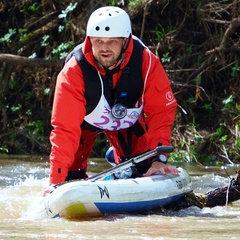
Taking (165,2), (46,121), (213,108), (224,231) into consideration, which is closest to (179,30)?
→ (165,2)

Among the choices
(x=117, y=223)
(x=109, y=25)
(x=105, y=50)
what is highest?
(x=109, y=25)

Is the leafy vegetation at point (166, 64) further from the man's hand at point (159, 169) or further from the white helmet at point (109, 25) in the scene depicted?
the white helmet at point (109, 25)

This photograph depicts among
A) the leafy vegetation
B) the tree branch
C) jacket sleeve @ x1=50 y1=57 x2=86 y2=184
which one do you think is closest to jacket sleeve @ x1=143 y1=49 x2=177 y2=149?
jacket sleeve @ x1=50 y1=57 x2=86 y2=184

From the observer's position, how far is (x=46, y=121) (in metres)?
11.6

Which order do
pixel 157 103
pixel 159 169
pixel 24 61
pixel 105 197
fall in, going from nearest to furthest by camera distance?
pixel 105 197 → pixel 159 169 → pixel 157 103 → pixel 24 61

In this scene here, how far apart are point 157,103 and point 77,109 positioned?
670 mm

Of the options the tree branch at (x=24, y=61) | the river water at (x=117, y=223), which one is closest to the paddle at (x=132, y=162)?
the river water at (x=117, y=223)

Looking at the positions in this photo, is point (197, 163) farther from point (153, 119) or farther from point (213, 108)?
point (153, 119)

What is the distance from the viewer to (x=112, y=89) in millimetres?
6797

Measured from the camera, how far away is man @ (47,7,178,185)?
6.47 m

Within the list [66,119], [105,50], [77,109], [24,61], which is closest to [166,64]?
[24,61]

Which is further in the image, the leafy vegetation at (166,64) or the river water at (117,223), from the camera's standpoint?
the leafy vegetation at (166,64)

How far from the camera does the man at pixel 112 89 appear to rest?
6.47 meters

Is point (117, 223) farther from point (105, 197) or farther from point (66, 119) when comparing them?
point (66, 119)
